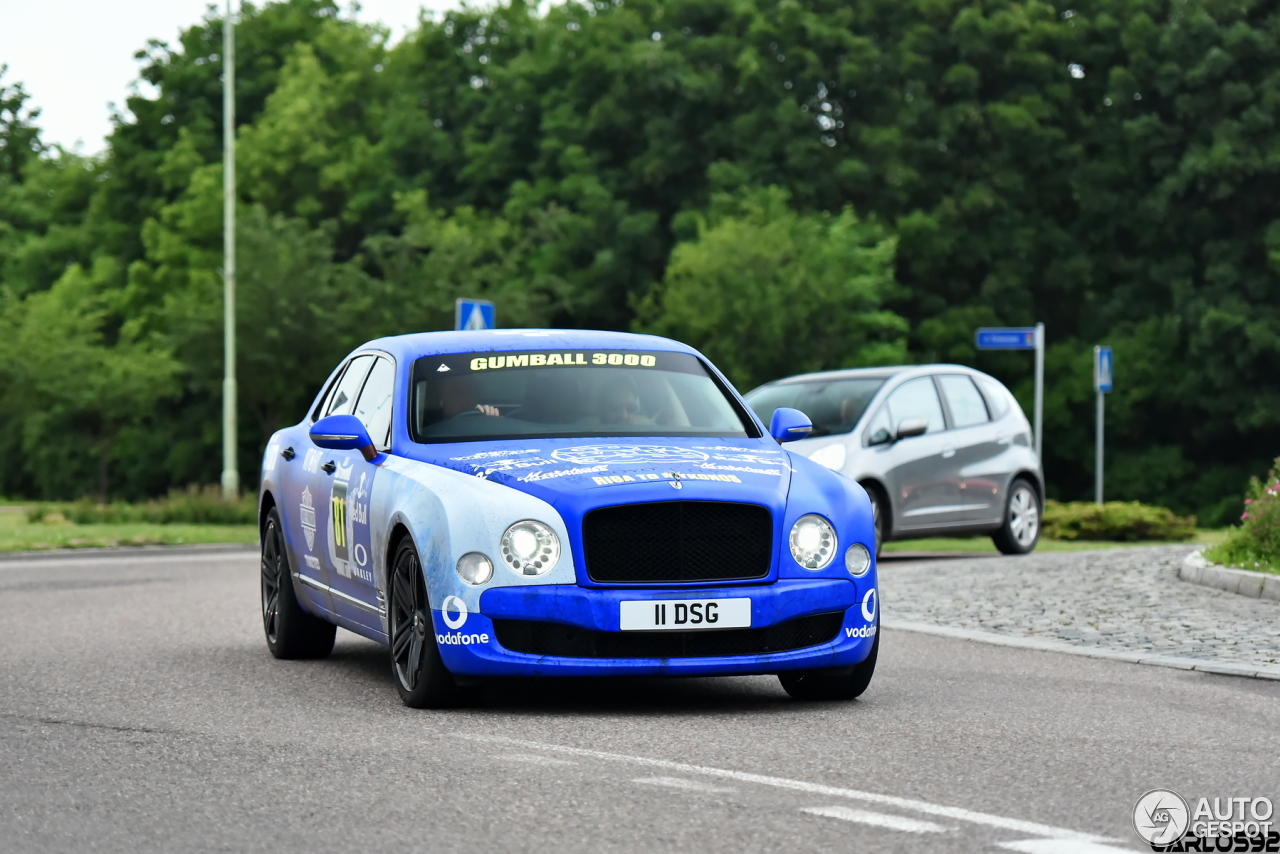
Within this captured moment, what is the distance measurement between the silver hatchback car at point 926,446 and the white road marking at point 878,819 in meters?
12.2

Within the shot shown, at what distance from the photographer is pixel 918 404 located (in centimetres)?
1958

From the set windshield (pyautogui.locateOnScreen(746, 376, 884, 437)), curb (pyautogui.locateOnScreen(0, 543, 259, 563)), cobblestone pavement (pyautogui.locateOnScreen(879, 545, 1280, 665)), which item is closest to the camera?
cobblestone pavement (pyautogui.locateOnScreen(879, 545, 1280, 665))

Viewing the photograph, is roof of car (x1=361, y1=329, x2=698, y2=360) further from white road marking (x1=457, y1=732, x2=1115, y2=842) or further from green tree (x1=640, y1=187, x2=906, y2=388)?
green tree (x1=640, y1=187, x2=906, y2=388)

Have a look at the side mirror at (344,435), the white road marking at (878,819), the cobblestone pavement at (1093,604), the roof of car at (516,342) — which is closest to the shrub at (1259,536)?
the cobblestone pavement at (1093,604)

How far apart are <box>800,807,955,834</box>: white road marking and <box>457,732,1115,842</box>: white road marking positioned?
0.44 ft

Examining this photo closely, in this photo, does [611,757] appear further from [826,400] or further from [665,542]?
[826,400]

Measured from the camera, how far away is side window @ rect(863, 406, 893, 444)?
62.1ft

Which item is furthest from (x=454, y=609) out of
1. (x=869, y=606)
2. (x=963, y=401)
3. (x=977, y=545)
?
(x=977, y=545)

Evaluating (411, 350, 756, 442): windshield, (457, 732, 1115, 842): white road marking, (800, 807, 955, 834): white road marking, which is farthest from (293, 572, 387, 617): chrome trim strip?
(800, 807, 955, 834): white road marking

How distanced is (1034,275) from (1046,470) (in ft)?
16.9

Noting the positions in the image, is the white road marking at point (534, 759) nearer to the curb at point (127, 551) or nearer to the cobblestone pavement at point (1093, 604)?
the cobblestone pavement at point (1093, 604)

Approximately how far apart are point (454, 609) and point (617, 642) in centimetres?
68

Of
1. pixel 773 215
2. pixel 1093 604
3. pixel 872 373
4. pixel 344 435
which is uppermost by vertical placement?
pixel 773 215

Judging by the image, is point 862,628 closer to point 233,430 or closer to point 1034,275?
point 233,430
